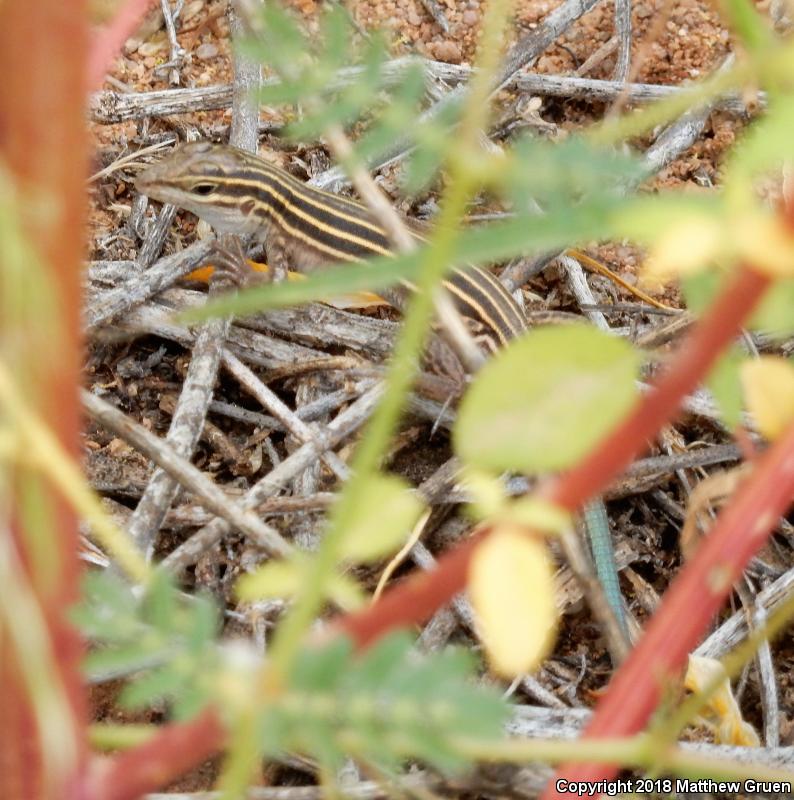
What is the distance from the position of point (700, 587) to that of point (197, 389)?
5.61 feet

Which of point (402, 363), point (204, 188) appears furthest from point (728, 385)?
point (204, 188)

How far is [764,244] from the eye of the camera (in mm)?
452

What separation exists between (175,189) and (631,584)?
1.41 metres

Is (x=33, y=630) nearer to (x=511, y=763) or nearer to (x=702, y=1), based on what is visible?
(x=511, y=763)

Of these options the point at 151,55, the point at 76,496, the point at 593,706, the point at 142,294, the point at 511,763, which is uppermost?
the point at 151,55

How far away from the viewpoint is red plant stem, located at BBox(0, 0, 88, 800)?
497 mm

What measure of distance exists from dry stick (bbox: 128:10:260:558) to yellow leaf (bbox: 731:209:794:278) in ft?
3.74

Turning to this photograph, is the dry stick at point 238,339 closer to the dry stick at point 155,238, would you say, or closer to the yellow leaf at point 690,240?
the dry stick at point 155,238

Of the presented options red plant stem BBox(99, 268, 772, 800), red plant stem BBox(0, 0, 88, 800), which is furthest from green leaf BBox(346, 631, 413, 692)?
red plant stem BBox(0, 0, 88, 800)

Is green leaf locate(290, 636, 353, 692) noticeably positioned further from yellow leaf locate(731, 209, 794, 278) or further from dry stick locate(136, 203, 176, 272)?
dry stick locate(136, 203, 176, 272)

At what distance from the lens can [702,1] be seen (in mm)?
3297

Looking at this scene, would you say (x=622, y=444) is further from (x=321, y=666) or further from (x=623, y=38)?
(x=623, y=38)

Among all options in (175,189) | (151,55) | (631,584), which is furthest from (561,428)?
(151,55)

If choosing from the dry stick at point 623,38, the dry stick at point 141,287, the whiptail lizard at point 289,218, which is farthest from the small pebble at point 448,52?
the dry stick at point 141,287
